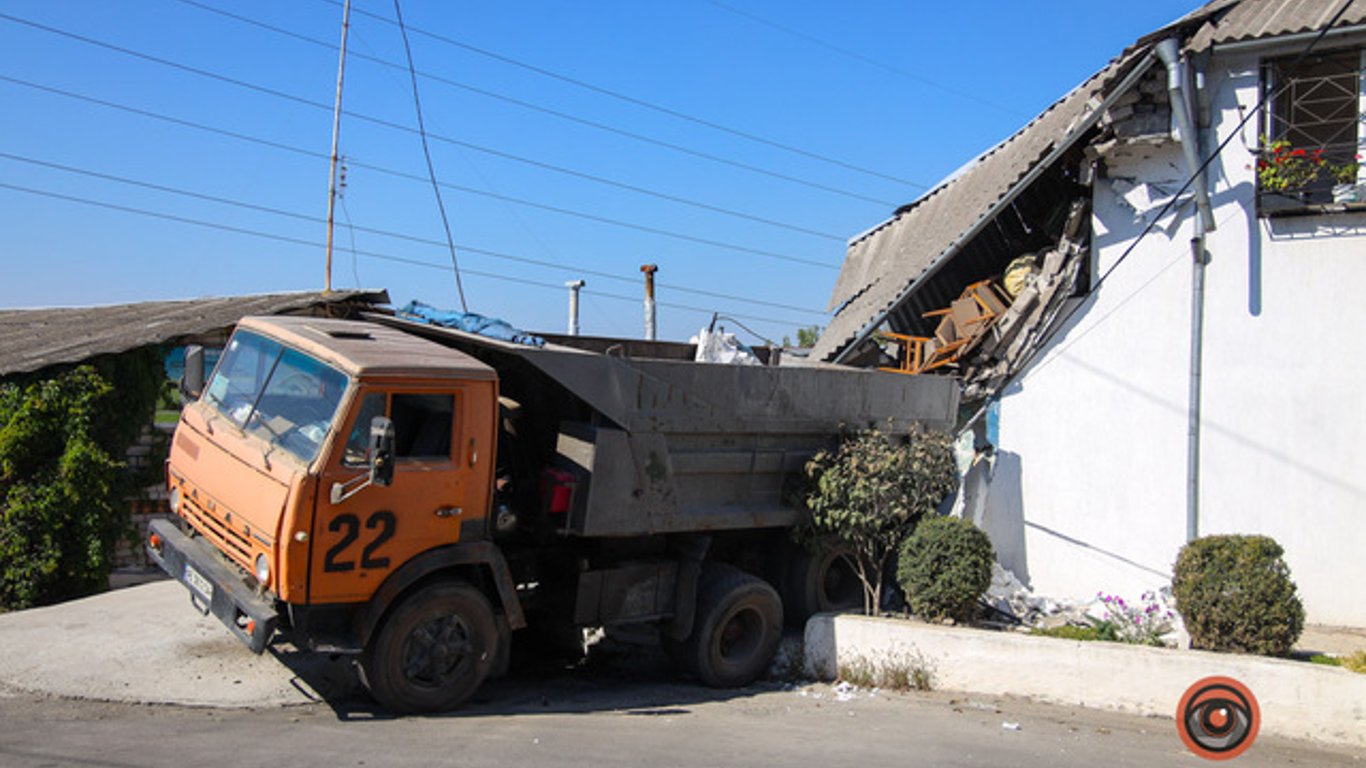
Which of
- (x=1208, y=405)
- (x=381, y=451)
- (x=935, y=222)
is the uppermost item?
(x=935, y=222)

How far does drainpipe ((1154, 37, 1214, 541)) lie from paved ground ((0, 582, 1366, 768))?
362cm

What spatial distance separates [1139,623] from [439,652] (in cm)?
553

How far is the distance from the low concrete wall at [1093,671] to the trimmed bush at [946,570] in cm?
27

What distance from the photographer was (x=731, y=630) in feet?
25.9

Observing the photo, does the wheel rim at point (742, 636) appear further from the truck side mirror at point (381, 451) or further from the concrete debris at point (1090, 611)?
the truck side mirror at point (381, 451)

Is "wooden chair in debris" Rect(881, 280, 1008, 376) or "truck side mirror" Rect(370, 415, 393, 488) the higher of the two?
"wooden chair in debris" Rect(881, 280, 1008, 376)

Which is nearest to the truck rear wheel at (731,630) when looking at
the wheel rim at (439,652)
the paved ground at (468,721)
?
the paved ground at (468,721)

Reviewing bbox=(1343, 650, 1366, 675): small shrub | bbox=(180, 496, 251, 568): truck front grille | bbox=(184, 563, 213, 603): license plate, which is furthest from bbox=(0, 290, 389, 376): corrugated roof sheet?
bbox=(1343, 650, 1366, 675): small shrub

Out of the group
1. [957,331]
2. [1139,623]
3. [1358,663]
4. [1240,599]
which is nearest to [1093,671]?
[1240,599]

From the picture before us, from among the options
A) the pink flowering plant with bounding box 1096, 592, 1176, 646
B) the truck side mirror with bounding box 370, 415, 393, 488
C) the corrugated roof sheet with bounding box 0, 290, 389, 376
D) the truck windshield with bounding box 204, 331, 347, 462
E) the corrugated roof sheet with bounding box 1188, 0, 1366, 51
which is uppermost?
the corrugated roof sheet with bounding box 1188, 0, 1366, 51

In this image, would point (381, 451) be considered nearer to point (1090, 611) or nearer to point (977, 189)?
point (1090, 611)

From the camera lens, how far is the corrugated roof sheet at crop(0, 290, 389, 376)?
30.7ft

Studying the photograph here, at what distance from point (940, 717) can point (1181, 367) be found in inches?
193

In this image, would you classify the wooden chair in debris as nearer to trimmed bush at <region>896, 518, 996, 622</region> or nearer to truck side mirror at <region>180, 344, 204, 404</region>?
trimmed bush at <region>896, 518, 996, 622</region>
